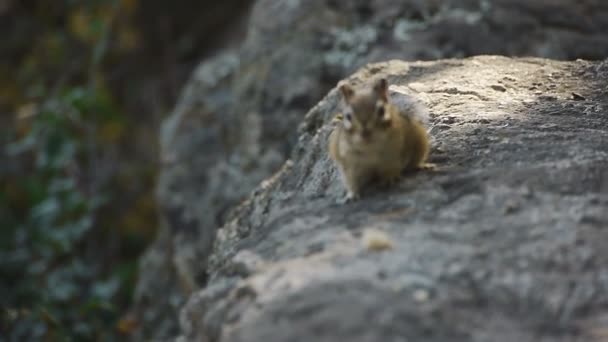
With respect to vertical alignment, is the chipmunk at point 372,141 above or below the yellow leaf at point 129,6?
below

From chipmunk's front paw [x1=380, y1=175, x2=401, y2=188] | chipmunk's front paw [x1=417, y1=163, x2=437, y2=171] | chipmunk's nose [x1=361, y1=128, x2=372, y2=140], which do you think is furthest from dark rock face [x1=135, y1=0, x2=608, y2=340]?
chipmunk's nose [x1=361, y1=128, x2=372, y2=140]

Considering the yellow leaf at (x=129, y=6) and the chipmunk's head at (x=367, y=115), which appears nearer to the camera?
the chipmunk's head at (x=367, y=115)

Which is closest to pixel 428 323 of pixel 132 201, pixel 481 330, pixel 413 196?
pixel 481 330

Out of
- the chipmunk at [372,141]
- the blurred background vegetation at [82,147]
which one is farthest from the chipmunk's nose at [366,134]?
the blurred background vegetation at [82,147]

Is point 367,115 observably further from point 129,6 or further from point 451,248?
point 129,6

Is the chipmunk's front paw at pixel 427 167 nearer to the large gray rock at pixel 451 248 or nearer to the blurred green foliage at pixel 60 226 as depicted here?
the large gray rock at pixel 451 248

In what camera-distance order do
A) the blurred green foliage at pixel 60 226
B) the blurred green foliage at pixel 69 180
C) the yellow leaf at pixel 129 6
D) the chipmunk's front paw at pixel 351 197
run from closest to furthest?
1. the chipmunk's front paw at pixel 351 197
2. the blurred green foliage at pixel 69 180
3. the blurred green foliage at pixel 60 226
4. the yellow leaf at pixel 129 6

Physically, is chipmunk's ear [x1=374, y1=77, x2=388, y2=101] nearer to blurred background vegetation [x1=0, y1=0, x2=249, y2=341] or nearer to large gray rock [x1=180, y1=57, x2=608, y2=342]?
large gray rock [x1=180, y1=57, x2=608, y2=342]
